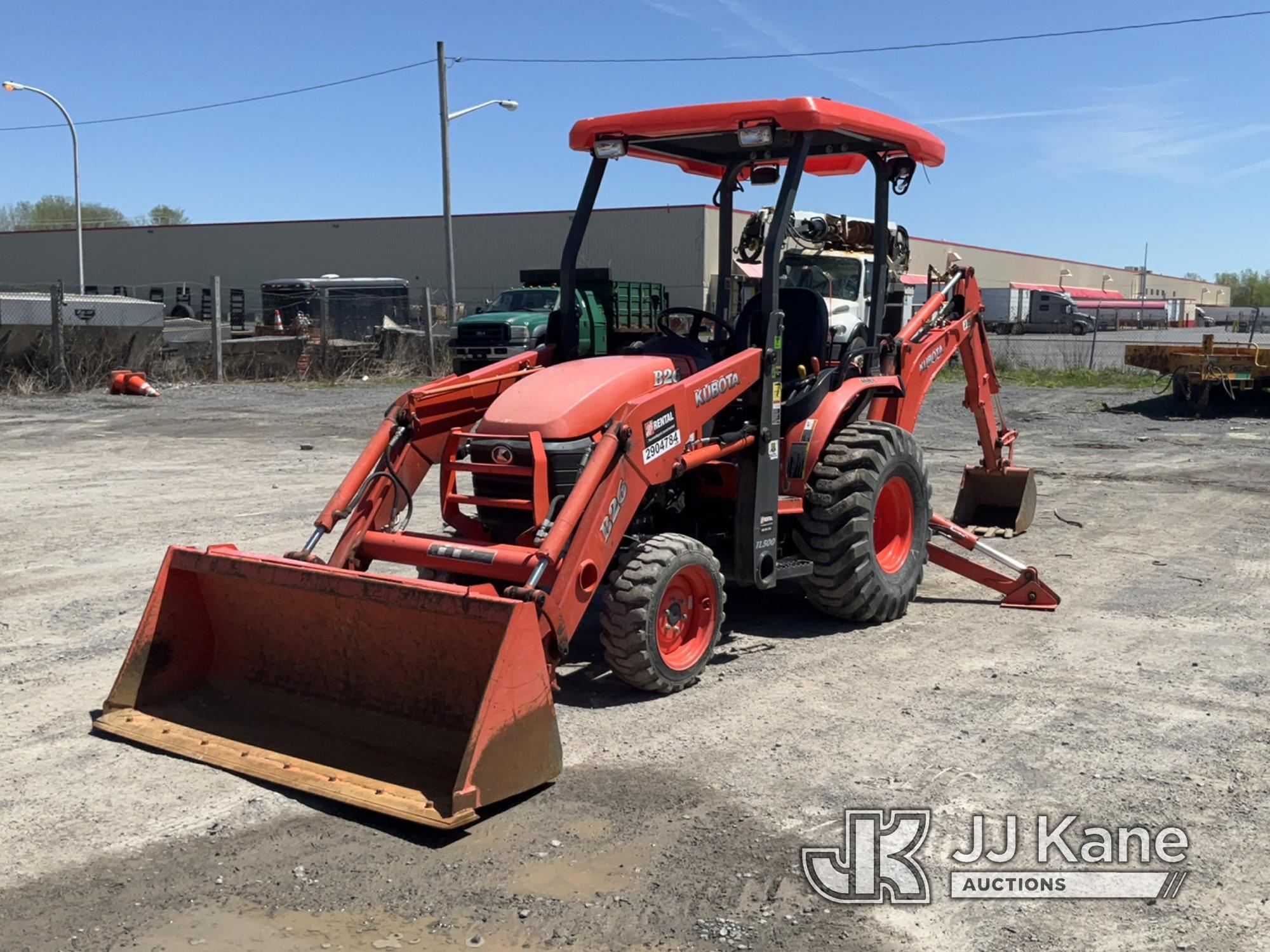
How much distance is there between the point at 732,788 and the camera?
464cm

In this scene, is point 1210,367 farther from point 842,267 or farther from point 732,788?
point 732,788

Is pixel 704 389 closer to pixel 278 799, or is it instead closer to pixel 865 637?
pixel 865 637

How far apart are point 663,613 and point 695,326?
1.88 meters

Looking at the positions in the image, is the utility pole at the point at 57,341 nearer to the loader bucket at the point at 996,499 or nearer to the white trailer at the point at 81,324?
the white trailer at the point at 81,324

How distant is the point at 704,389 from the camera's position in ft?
19.3

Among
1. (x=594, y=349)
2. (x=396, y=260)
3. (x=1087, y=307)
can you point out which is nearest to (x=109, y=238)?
(x=396, y=260)

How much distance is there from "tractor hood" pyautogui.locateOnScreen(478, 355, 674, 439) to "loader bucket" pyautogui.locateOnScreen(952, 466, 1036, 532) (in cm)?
441

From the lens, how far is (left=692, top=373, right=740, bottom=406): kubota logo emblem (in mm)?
5855

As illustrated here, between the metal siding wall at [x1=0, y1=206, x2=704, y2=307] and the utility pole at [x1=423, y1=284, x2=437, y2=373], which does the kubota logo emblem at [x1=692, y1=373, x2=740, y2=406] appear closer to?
the utility pole at [x1=423, y1=284, x2=437, y2=373]

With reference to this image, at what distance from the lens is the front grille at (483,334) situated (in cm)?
2183

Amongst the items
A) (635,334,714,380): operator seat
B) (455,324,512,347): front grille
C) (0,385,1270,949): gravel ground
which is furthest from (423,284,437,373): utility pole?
(635,334,714,380): operator seat

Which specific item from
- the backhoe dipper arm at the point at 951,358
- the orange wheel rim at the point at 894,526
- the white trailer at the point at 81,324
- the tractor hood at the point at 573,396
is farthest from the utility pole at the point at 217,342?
the tractor hood at the point at 573,396

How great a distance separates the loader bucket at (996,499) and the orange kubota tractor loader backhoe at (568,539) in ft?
7.47

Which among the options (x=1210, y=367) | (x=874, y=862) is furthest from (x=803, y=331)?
(x=1210, y=367)
